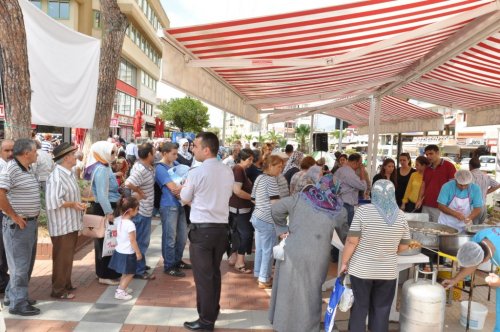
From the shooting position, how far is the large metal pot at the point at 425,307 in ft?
11.4

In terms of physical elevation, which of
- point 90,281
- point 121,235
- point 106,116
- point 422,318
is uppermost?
point 106,116

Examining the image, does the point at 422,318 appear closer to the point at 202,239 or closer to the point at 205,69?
the point at 202,239

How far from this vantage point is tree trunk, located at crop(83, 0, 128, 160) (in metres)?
8.46

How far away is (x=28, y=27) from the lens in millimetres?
4887

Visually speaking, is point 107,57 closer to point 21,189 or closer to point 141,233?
point 141,233

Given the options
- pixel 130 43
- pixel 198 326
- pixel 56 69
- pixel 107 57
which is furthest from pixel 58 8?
pixel 198 326

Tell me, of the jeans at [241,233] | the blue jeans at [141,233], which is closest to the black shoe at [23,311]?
the blue jeans at [141,233]

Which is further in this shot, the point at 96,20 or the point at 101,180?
the point at 96,20

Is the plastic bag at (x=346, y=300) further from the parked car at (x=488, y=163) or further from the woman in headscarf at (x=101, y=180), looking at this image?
the parked car at (x=488, y=163)

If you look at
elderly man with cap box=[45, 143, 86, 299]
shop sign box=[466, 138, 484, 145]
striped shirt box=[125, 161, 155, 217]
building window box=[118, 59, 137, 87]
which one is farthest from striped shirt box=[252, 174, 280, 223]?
shop sign box=[466, 138, 484, 145]

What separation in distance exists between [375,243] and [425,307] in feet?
2.74

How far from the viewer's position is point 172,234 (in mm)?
5156

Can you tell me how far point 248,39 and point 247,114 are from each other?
3.91m

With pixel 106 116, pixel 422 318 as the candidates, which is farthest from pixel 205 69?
pixel 106 116
